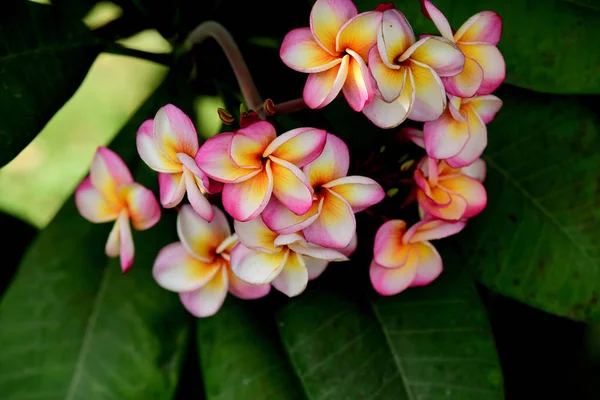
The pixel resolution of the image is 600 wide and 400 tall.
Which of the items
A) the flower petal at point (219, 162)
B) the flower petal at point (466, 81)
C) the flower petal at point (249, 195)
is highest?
the flower petal at point (466, 81)

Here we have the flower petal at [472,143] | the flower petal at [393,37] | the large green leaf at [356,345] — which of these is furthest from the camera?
the large green leaf at [356,345]

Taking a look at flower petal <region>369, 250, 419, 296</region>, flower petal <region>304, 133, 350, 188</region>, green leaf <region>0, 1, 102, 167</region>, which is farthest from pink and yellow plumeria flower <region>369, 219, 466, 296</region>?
green leaf <region>0, 1, 102, 167</region>

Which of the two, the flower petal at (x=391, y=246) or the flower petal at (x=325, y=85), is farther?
the flower petal at (x=391, y=246)

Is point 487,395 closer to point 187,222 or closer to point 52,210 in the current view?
point 187,222

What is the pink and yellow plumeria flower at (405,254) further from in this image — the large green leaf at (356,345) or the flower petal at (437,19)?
the flower petal at (437,19)

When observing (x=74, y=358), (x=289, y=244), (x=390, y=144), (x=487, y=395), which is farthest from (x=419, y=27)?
(x=74, y=358)

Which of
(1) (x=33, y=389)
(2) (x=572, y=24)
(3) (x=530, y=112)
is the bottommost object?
(1) (x=33, y=389)

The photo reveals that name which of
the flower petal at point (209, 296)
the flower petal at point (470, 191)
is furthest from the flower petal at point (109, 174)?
the flower petal at point (470, 191)
